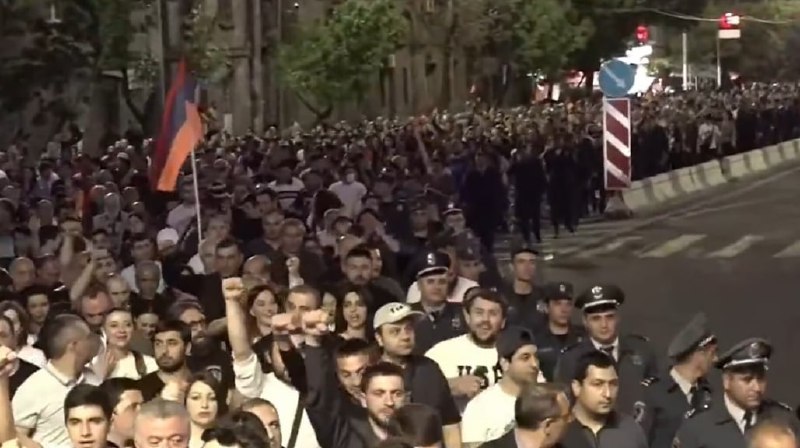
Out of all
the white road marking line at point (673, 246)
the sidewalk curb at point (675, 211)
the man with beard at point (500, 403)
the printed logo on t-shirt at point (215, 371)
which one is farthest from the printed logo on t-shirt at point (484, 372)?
the white road marking line at point (673, 246)

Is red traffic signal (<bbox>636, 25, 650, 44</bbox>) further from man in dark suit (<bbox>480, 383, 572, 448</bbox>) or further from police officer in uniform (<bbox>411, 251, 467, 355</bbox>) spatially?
man in dark suit (<bbox>480, 383, 572, 448</bbox>)

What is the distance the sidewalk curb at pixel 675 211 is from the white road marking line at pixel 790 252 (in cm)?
267

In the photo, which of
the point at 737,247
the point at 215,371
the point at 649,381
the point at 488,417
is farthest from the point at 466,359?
the point at 737,247

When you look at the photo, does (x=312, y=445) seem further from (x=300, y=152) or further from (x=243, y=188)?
(x=300, y=152)

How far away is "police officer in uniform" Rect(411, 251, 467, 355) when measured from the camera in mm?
10609

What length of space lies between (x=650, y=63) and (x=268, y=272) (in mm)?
78382

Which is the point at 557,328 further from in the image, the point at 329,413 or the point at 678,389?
the point at 329,413

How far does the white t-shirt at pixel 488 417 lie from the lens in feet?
27.5

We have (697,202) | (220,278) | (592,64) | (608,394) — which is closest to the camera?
(608,394)

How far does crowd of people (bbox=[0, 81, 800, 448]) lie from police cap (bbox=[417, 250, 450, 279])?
0.06ft

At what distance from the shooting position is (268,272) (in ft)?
38.1

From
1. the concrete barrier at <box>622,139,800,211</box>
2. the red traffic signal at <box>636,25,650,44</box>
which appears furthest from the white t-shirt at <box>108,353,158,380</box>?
the red traffic signal at <box>636,25,650,44</box>

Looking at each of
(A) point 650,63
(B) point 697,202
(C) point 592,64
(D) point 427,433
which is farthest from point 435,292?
(A) point 650,63

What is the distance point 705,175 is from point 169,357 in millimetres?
30829
